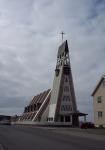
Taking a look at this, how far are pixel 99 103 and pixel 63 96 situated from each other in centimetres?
3481

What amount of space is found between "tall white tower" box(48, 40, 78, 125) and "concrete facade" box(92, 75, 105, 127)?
97.5 feet

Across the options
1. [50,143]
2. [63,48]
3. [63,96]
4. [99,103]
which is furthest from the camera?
[63,48]

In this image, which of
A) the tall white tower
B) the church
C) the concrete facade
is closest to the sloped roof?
the church

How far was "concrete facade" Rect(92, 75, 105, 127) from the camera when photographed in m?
75.5

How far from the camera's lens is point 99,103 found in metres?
76.8

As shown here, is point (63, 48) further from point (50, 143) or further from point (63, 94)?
point (50, 143)

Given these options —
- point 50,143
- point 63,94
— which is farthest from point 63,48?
point 50,143

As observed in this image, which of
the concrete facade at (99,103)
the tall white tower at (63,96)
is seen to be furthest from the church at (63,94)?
the concrete facade at (99,103)

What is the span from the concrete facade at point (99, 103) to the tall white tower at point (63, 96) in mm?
29706

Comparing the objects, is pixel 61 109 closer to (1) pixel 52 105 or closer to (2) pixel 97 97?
(1) pixel 52 105

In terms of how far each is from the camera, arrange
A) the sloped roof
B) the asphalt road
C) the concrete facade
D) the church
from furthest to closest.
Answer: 1. the sloped roof
2. the church
3. the concrete facade
4. the asphalt road

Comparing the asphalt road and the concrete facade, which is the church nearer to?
the concrete facade

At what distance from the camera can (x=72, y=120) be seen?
337 feet

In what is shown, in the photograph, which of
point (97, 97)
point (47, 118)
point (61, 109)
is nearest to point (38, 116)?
point (47, 118)
